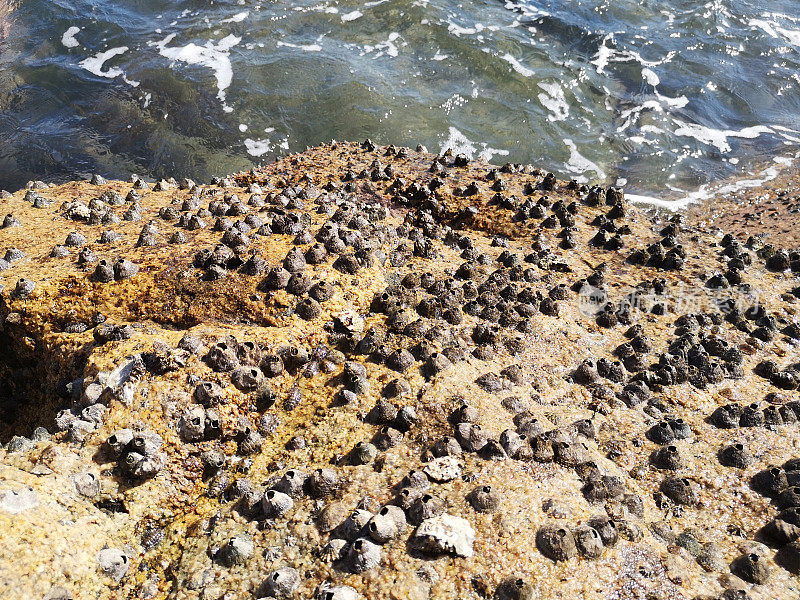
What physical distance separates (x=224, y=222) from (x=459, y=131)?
9.19 meters

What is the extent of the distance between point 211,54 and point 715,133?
47.1ft

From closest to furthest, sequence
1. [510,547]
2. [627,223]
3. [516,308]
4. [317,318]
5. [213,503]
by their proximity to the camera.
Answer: [510,547], [213,503], [317,318], [516,308], [627,223]

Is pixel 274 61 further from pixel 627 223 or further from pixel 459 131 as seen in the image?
pixel 627 223

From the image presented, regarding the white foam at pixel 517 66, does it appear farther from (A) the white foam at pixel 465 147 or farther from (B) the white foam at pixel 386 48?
(A) the white foam at pixel 465 147

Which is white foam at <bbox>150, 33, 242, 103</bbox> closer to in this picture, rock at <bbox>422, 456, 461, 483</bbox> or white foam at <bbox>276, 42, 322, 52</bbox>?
white foam at <bbox>276, 42, 322, 52</bbox>

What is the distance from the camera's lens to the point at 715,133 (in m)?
14.8

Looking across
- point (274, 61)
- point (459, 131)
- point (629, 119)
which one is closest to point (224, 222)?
point (459, 131)

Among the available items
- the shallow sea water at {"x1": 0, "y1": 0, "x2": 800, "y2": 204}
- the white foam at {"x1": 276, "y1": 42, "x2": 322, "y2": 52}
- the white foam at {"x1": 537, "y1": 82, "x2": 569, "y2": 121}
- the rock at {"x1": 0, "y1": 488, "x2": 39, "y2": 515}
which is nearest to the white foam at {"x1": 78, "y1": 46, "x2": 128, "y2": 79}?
the shallow sea water at {"x1": 0, "y1": 0, "x2": 800, "y2": 204}

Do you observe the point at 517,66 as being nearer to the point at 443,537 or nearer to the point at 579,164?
the point at 579,164

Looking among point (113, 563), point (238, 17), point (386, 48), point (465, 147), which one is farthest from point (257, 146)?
point (113, 563)

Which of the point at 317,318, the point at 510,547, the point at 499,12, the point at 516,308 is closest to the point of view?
the point at 510,547

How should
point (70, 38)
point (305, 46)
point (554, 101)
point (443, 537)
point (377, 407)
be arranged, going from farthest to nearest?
1. point (70, 38)
2. point (305, 46)
3. point (554, 101)
4. point (377, 407)
5. point (443, 537)

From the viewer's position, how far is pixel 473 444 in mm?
4223

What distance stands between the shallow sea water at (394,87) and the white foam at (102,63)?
0.21 ft
